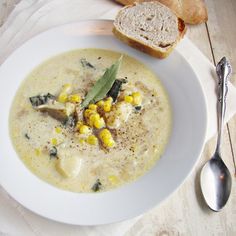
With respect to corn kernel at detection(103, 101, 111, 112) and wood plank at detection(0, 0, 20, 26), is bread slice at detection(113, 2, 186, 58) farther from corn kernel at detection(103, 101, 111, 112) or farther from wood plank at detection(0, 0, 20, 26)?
wood plank at detection(0, 0, 20, 26)

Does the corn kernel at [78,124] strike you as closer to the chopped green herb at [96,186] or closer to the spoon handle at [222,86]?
the chopped green herb at [96,186]

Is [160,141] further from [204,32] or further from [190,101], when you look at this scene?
[204,32]

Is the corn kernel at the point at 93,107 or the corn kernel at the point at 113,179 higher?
the corn kernel at the point at 93,107

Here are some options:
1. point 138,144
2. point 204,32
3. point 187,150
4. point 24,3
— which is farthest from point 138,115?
point 24,3

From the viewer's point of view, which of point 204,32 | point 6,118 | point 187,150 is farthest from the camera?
point 204,32

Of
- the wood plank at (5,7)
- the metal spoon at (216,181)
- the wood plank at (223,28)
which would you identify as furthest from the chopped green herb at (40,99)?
the wood plank at (223,28)

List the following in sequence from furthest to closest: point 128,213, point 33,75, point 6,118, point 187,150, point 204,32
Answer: point 204,32 < point 33,75 < point 6,118 < point 187,150 < point 128,213

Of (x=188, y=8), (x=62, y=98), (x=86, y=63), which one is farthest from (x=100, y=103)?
(x=188, y=8)

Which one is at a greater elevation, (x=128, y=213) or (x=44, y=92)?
(x=44, y=92)

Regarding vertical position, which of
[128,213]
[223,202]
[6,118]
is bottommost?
[223,202]
